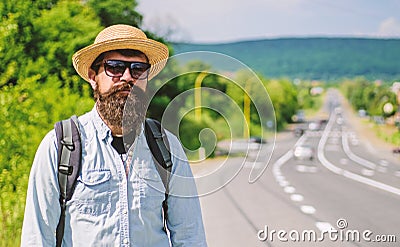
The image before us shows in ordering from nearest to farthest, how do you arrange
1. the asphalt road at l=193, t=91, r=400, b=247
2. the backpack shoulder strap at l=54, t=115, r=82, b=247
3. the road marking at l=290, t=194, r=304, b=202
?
the backpack shoulder strap at l=54, t=115, r=82, b=247, the asphalt road at l=193, t=91, r=400, b=247, the road marking at l=290, t=194, r=304, b=202

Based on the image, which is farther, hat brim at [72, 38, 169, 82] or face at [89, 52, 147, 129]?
hat brim at [72, 38, 169, 82]

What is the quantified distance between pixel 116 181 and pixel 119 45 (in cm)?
58

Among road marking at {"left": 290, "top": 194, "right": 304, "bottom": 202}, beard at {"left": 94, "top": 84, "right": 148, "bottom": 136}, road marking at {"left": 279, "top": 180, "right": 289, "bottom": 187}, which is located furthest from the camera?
road marking at {"left": 279, "top": 180, "right": 289, "bottom": 187}

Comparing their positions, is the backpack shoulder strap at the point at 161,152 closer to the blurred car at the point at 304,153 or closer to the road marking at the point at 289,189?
the road marking at the point at 289,189

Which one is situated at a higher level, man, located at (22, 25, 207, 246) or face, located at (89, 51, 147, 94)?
face, located at (89, 51, 147, 94)

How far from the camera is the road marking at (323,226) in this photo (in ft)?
36.9

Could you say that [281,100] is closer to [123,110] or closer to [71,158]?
[123,110]

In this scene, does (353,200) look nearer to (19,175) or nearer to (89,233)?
(19,175)

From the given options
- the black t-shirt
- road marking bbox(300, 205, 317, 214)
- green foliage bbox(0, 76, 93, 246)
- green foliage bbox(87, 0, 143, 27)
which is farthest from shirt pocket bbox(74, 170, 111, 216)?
green foliage bbox(87, 0, 143, 27)

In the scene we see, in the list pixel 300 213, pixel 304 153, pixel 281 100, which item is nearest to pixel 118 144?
pixel 300 213

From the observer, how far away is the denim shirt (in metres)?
2.31

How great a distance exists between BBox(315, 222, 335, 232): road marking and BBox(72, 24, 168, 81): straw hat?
29.1ft

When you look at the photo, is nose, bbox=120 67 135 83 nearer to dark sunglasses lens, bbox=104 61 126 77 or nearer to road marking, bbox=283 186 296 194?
dark sunglasses lens, bbox=104 61 126 77

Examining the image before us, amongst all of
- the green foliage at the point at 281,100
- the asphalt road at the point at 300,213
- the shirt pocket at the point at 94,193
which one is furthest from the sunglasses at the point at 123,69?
the green foliage at the point at 281,100
